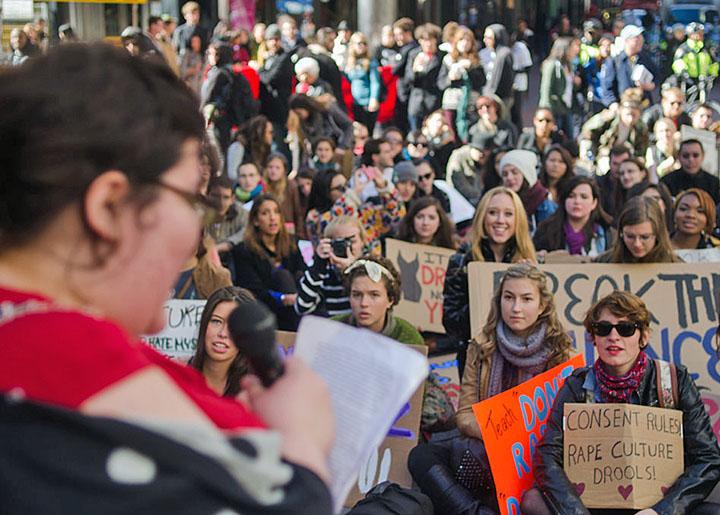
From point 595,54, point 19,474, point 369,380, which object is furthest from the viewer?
point 595,54

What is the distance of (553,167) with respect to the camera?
1155cm

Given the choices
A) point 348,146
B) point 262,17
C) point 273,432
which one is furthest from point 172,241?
point 262,17

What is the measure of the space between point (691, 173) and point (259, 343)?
1006 cm

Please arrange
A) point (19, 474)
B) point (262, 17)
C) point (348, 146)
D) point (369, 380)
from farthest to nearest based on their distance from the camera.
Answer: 1. point (262, 17)
2. point (348, 146)
3. point (369, 380)
4. point (19, 474)

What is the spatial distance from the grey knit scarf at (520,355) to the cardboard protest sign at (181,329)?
68.9 inches

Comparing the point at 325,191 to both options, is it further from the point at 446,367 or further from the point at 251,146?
the point at 446,367

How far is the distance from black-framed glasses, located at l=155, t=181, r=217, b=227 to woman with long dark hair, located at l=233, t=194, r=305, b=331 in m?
6.62

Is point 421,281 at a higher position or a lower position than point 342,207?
lower

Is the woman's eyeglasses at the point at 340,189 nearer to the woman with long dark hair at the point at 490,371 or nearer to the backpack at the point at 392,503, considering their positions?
the woman with long dark hair at the point at 490,371

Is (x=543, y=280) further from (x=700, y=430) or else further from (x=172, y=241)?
→ (x=172, y=241)

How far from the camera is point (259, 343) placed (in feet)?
5.46

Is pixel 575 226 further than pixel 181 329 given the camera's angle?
Yes

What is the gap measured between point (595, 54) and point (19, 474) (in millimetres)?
21615

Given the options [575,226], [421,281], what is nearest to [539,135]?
[575,226]
